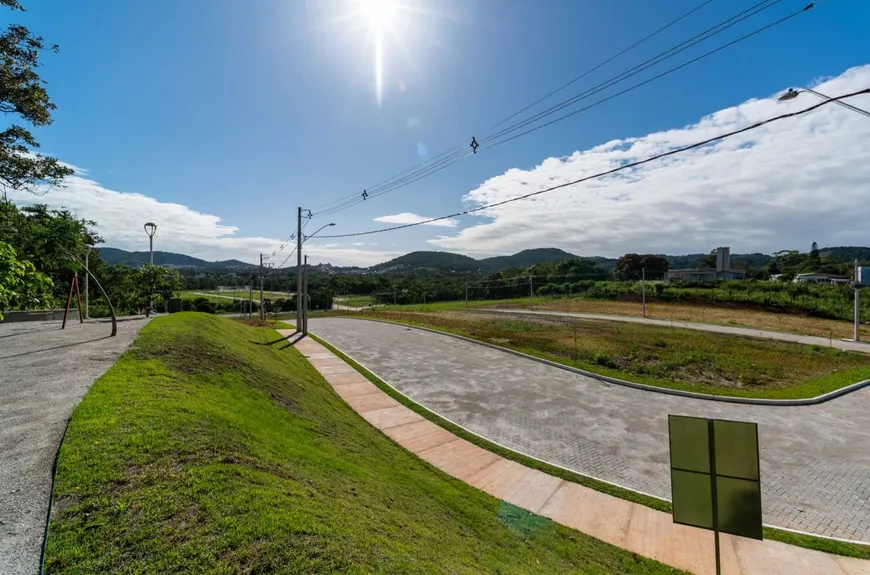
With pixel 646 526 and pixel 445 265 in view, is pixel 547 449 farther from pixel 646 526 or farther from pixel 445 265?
pixel 445 265

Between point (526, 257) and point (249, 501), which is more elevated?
point (526, 257)

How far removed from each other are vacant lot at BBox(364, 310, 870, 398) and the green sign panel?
10.2 meters

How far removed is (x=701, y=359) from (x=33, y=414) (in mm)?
21013

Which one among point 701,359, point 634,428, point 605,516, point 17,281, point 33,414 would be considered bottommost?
point 605,516

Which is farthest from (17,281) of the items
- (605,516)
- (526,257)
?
(526,257)

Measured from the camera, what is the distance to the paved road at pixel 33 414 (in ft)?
10.1

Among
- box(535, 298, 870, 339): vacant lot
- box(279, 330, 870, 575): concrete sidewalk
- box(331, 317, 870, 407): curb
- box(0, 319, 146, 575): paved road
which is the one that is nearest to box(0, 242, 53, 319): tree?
box(0, 319, 146, 575): paved road

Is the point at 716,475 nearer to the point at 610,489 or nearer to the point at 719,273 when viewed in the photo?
the point at 610,489

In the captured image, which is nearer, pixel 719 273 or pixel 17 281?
pixel 17 281

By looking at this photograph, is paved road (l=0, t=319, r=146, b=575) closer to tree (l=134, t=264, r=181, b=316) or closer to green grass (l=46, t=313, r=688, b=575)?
green grass (l=46, t=313, r=688, b=575)

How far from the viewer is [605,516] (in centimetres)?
611

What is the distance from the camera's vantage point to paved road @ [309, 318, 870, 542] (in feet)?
21.6

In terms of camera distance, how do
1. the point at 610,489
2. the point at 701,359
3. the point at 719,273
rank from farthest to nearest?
the point at 719,273 < the point at 701,359 < the point at 610,489

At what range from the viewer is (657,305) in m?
48.0
